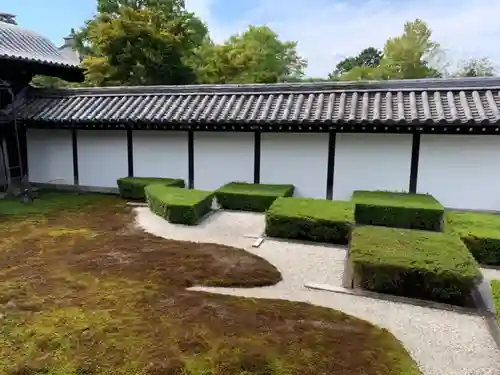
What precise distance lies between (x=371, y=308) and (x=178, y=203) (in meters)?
4.62

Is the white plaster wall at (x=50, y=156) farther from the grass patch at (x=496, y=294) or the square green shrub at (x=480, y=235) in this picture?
the grass patch at (x=496, y=294)

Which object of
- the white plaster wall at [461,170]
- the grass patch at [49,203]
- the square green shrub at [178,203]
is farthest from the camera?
the grass patch at [49,203]

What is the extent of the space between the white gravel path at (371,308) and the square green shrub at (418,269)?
0.25 meters

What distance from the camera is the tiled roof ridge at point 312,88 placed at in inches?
354

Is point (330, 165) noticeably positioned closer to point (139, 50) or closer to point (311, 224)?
point (311, 224)

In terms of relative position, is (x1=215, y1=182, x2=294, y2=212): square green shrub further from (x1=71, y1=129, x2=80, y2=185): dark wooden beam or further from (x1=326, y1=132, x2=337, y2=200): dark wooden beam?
(x1=71, y1=129, x2=80, y2=185): dark wooden beam

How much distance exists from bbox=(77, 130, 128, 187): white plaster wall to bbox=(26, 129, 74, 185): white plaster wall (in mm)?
432

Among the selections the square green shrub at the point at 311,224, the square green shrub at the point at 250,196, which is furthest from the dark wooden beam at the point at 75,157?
the square green shrub at the point at 311,224

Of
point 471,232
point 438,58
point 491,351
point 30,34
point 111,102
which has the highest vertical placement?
point 438,58

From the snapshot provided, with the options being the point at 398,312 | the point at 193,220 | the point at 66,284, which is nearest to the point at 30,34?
the point at 193,220

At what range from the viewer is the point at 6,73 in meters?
11.0

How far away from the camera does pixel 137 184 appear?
10.1 m

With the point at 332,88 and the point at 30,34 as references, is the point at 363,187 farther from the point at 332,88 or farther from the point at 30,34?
the point at 30,34

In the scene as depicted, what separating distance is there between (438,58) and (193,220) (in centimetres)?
A: 3148
